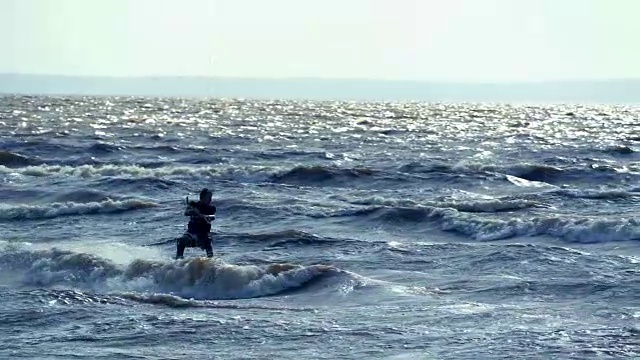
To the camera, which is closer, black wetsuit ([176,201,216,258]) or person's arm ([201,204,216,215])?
person's arm ([201,204,216,215])

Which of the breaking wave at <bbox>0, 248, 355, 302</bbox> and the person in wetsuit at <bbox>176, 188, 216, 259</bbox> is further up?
the person in wetsuit at <bbox>176, 188, 216, 259</bbox>

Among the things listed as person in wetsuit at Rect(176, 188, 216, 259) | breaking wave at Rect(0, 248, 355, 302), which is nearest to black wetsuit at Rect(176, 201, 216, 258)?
person in wetsuit at Rect(176, 188, 216, 259)

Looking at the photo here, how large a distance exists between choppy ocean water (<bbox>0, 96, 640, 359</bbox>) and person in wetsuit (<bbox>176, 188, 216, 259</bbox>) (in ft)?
1.20

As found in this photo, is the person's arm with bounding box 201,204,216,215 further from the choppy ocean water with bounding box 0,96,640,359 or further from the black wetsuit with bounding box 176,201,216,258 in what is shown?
the choppy ocean water with bounding box 0,96,640,359

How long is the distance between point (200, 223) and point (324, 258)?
304 centimetres

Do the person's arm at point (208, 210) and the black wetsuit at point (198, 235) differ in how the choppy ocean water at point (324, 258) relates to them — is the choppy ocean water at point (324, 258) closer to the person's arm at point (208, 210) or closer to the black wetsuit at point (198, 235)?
the black wetsuit at point (198, 235)

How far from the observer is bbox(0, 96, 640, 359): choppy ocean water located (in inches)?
525

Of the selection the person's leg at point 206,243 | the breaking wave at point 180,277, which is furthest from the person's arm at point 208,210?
the breaking wave at point 180,277

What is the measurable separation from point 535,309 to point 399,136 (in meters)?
48.8

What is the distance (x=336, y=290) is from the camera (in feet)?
55.1

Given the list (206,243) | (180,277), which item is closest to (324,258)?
(206,243)

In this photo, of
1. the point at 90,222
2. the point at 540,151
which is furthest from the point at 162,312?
the point at 540,151

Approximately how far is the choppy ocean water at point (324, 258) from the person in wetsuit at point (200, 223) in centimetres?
37

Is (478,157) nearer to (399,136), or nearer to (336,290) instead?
(399,136)
